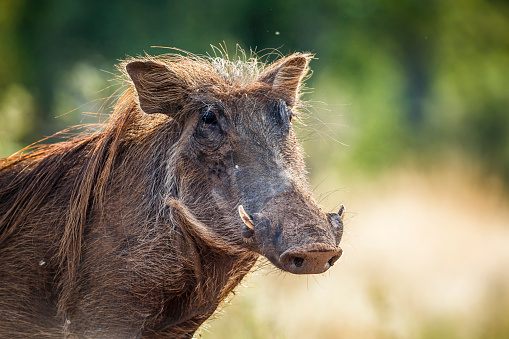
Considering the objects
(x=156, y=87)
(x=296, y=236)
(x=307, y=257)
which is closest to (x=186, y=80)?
(x=156, y=87)

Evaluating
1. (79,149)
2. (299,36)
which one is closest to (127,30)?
(299,36)

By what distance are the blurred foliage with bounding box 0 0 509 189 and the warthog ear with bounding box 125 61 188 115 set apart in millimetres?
7755

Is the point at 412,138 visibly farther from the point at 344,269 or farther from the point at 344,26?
the point at 344,269

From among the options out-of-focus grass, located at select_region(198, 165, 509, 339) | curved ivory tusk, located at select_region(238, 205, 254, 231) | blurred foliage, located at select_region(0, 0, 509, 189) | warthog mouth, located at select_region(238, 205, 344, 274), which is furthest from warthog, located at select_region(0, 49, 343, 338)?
blurred foliage, located at select_region(0, 0, 509, 189)

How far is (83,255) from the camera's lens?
13.0ft

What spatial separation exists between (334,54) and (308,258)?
52.8ft

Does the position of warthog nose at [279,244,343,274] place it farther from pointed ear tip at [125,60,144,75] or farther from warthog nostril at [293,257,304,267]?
pointed ear tip at [125,60,144,75]

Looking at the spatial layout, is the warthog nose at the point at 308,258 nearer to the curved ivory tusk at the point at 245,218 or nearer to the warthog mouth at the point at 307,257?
the warthog mouth at the point at 307,257

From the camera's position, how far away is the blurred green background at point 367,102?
7883 millimetres

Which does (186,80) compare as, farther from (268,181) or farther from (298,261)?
(298,261)

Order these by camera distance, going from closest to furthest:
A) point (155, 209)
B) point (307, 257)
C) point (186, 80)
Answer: point (307, 257) → point (155, 209) → point (186, 80)

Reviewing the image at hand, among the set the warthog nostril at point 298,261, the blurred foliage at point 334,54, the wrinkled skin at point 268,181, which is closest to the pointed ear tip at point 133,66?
the wrinkled skin at point 268,181

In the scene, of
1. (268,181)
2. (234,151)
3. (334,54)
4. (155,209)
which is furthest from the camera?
(334,54)

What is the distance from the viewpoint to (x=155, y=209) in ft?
13.1
